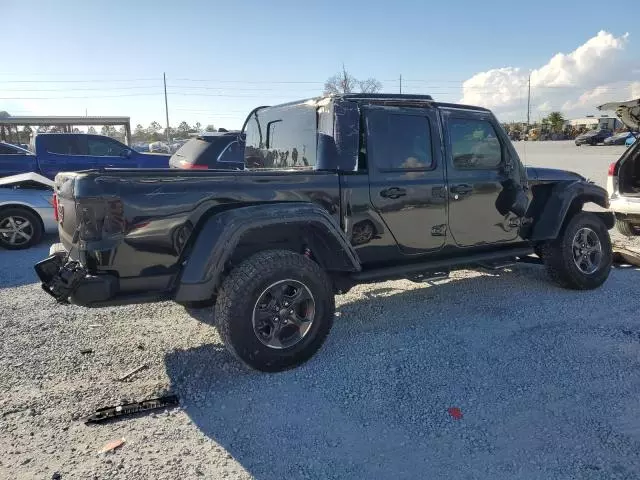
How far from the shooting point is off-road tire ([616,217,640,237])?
24.5ft

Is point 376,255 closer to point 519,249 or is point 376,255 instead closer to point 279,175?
point 279,175

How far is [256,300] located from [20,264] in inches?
196

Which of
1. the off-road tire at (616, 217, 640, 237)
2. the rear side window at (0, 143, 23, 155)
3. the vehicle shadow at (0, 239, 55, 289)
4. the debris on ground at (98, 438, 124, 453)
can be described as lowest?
the debris on ground at (98, 438, 124, 453)

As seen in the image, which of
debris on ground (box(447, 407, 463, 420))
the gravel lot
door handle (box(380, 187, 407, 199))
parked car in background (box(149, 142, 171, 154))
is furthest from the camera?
parked car in background (box(149, 142, 171, 154))

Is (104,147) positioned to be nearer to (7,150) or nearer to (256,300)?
(7,150)

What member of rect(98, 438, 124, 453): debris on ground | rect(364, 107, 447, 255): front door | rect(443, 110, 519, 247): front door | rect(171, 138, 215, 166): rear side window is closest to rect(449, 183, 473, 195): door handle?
rect(443, 110, 519, 247): front door

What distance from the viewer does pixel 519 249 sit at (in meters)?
5.16

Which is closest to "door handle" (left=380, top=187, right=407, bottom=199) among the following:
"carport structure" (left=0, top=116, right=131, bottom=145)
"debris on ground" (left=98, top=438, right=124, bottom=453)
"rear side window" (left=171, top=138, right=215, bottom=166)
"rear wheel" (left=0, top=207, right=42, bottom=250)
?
"debris on ground" (left=98, top=438, right=124, bottom=453)

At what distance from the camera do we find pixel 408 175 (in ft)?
14.0

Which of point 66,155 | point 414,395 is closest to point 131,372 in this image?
point 414,395

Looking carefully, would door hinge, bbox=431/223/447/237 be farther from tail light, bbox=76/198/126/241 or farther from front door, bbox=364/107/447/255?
tail light, bbox=76/198/126/241

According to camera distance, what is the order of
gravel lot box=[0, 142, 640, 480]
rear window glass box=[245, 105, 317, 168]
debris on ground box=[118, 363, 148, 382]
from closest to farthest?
1. gravel lot box=[0, 142, 640, 480]
2. debris on ground box=[118, 363, 148, 382]
3. rear window glass box=[245, 105, 317, 168]

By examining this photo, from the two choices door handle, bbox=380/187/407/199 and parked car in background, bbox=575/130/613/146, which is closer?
door handle, bbox=380/187/407/199

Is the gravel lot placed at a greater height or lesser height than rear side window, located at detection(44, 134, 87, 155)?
lesser
